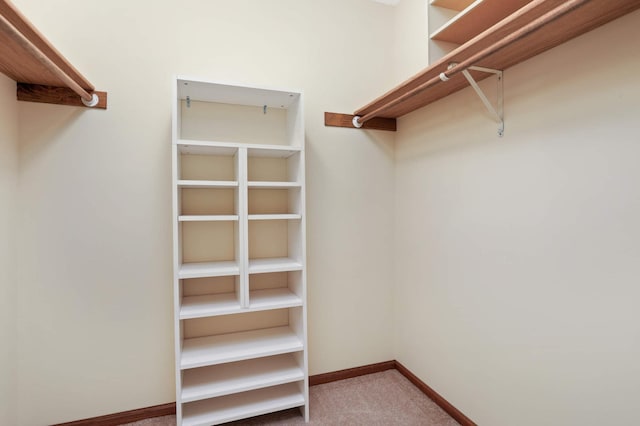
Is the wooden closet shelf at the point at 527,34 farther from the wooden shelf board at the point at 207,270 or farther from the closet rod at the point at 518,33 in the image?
the wooden shelf board at the point at 207,270

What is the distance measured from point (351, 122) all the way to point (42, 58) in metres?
1.73

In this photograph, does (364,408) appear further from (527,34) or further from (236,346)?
(527,34)

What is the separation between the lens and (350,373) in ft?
7.87

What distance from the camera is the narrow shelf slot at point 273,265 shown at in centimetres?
187

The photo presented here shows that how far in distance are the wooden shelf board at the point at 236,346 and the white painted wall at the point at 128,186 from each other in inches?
10.1

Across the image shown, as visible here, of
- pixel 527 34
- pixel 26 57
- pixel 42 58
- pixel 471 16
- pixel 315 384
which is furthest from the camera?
pixel 315 384

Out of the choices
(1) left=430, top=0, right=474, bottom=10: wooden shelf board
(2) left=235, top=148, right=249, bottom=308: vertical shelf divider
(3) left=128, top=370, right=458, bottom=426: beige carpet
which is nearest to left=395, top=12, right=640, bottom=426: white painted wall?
(3) left=128, top=370, right=458, bottom=426: beige carpet

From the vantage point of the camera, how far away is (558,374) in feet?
4.47

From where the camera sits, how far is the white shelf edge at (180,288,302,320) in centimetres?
178

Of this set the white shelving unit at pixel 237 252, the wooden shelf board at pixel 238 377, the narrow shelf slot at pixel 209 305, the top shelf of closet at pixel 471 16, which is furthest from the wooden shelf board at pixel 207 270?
the top shelf of closet at pixel 471 16

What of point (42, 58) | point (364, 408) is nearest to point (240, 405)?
point (364, 408)

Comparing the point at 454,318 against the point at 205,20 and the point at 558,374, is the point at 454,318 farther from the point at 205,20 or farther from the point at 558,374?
the point at 205,20

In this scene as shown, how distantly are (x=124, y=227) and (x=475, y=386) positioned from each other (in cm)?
219

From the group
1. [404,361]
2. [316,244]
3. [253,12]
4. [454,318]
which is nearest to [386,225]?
[316,244]
